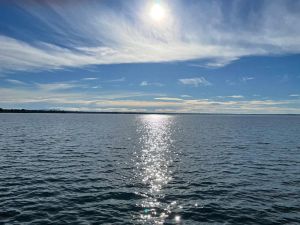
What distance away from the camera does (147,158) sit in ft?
155

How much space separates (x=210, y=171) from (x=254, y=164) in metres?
9.44

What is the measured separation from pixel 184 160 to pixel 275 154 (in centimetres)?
1941

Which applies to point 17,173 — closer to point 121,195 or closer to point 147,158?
point 121,195

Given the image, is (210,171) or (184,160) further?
(184,160)

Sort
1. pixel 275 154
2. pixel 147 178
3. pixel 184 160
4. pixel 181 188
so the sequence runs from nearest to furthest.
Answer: pixel 181 188 < pixel 147 178 < pixel 184 160 < pixel 275 154

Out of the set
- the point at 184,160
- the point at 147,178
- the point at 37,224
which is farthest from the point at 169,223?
the point at 184,160

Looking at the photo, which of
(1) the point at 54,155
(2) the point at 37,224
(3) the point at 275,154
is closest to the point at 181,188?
(2) the point at 37,224

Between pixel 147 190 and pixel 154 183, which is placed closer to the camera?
pixel 147 190

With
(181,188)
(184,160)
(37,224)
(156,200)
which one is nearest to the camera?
(37,224)

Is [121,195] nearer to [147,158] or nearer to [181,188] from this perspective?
[181,188]

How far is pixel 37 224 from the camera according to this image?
1930cm

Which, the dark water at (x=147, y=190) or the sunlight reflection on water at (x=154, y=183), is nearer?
the dark water at (x=147, y=190)

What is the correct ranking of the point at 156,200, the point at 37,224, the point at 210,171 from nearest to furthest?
the point at 37,224, the point at 156,200, the point at 210,171

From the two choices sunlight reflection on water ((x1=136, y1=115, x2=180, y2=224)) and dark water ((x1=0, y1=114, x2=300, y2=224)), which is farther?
sunlight reflection on water ((x1=136, y1=115, x2=180, y2=224))
